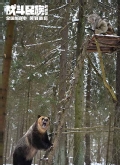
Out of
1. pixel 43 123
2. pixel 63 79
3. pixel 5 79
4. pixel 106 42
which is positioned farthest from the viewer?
pixel 63 79

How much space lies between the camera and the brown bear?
701 cm

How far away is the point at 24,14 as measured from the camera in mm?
8008

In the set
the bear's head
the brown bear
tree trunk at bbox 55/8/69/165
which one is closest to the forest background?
tree trunk at bbox 55/8/69/165

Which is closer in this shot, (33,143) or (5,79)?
(5,79)

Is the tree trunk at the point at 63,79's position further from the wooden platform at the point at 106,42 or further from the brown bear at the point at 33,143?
the wooden platform at the point at 106,42

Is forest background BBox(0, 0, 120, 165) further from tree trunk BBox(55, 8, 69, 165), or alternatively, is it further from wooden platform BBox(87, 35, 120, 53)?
wooden platform BBox(87, 35, 120, 53)

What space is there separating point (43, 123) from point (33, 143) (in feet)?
2.39

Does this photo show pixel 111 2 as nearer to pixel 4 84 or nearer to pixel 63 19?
pixel 63 19

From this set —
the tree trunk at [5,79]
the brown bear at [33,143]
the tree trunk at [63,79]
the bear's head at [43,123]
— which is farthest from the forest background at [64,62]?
the tree trunk at [5,79]

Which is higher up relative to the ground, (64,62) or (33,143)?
(64,62)

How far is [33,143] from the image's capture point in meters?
7.27

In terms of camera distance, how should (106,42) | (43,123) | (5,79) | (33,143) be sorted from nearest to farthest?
(5,79) < (106,42) < (43,123) < (33,143)

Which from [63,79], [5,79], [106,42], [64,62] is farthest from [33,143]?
[64,62]

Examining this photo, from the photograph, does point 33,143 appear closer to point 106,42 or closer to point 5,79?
point 5,79
